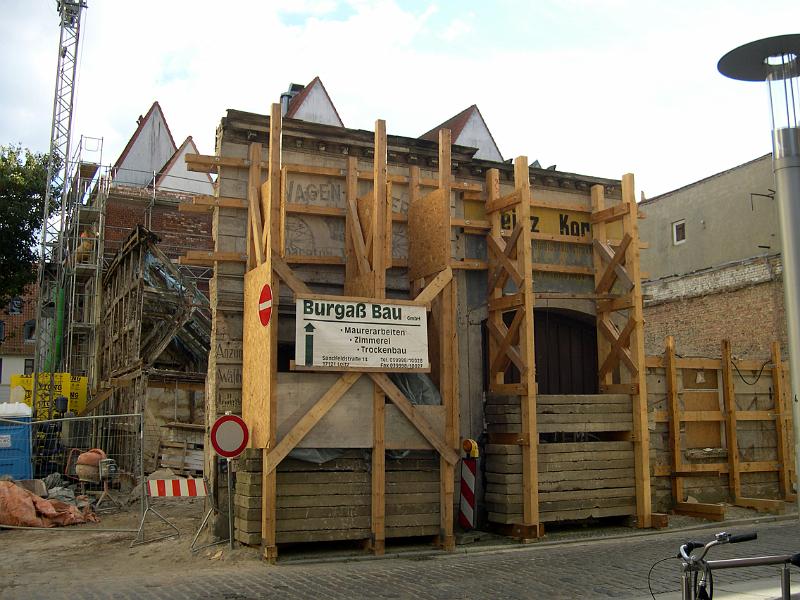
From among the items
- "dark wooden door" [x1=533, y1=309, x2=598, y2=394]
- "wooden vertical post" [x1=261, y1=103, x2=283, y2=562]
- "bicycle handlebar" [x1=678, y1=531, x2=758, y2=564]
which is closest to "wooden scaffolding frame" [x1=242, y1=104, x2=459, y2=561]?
"wooden vertical post" [x1=261, y1=103, x2=283, y2=562]

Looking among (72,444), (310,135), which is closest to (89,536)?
(310,135)

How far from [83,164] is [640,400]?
101ft

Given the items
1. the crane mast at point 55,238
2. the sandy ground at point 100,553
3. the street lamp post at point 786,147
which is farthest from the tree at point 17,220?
the street lamp post at point 786,147

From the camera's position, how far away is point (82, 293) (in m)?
36.2

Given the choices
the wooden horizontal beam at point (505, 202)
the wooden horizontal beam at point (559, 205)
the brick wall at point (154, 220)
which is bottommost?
the wooden horizontal beam at point (505, 202)

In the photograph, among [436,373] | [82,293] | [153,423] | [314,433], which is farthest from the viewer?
[82,293]

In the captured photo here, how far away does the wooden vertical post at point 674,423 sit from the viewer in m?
14.1

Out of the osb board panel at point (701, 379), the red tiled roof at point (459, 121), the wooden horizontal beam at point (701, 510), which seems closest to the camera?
the wooden horizontal beam at point (701, 510)

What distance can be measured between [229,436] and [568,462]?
5129 millimetres

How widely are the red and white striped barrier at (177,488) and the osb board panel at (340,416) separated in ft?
8.61

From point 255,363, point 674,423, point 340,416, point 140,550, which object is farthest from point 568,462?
point 140,550

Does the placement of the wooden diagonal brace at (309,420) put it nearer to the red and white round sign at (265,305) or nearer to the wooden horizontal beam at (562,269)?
the red and white round sign at (265,305)

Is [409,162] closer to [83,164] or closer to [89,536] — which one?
[89,536]

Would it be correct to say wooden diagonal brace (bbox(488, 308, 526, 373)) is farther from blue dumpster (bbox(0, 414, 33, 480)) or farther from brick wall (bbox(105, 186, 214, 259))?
brick wall (bbox(105, 186, 214, 259))
